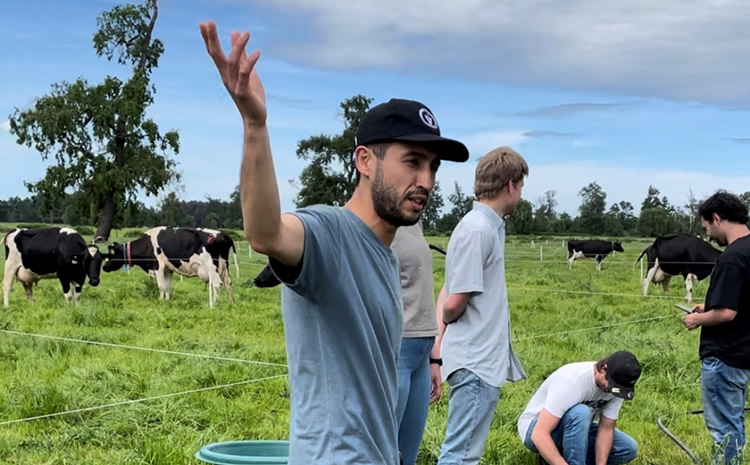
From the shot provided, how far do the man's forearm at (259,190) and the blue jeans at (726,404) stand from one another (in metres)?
3.86

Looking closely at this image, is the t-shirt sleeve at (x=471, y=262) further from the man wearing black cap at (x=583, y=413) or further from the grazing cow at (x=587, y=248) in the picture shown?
the grazing cow at (x=587, y=248)

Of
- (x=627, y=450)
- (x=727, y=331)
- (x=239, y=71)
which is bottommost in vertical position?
(x=627, y=450)

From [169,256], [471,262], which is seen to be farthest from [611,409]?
[169,256]

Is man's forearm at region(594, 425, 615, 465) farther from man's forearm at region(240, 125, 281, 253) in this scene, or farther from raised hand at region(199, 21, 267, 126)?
raised hand at region(199, 21, 267, 126)

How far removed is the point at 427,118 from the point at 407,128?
0.28 ft

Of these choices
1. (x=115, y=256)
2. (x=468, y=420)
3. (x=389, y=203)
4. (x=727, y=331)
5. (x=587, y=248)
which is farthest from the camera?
(x=587, y=248)

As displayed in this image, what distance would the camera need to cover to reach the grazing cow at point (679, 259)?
16828mm

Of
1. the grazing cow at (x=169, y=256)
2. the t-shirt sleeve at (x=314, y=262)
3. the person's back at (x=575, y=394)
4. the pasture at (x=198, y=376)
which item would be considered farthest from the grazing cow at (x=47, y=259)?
the t-shirt sleeve at (x=314, y=262)

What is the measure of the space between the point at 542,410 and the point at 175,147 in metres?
32.3

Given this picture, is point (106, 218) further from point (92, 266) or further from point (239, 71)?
point (239, 71)

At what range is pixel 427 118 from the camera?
2.04 meters

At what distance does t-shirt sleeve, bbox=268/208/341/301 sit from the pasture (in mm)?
3417

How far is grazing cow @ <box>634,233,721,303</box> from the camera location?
1683 centimetres

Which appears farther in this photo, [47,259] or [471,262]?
[47,259]
